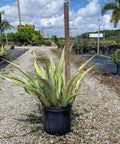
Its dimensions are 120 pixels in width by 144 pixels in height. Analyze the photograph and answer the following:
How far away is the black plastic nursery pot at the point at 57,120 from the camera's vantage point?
5.73 feet

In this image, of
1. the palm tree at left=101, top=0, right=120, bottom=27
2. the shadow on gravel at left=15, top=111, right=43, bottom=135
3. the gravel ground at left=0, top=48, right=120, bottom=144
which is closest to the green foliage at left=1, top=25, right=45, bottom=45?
the palm tree at left=101, top=0, right=120, bottom=27

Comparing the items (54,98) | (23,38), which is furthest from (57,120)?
(23,38)

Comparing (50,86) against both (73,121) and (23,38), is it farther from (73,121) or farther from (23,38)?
(23,38)

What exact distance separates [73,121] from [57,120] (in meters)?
0.41

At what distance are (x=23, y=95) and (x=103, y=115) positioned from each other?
1679mm

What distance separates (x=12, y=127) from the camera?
1.99 meters

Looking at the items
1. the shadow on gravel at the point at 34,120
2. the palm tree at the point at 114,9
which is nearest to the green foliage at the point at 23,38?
the palm tree at the point at 114,9

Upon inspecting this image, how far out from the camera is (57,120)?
1.77 m

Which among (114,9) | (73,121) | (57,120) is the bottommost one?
(73,121)

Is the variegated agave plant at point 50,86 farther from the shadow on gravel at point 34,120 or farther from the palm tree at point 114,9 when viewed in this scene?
the palm tree at point 114,9

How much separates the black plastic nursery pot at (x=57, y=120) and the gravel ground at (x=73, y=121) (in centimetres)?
7

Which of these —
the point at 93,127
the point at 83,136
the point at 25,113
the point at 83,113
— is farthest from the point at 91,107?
the point at 25,113

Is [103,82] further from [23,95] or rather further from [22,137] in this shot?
[22,137]

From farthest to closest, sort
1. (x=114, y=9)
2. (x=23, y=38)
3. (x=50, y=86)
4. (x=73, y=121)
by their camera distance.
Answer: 1. (x=23, y=38)
2. (x=114, y=9)
3. (x=73, y=121)
4. (x=50, y=86)
